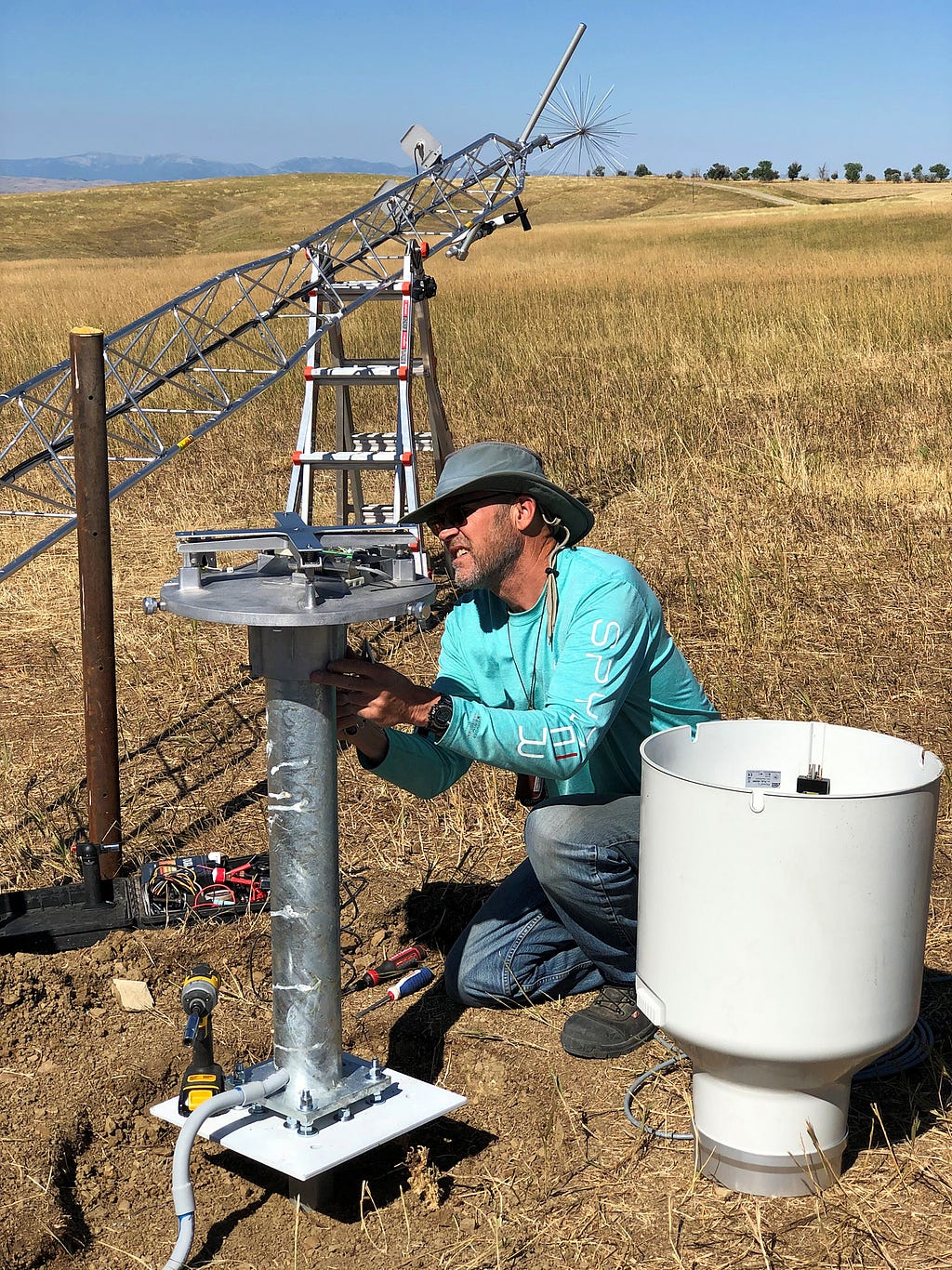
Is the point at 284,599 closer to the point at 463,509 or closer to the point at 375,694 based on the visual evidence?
the point at 375,694

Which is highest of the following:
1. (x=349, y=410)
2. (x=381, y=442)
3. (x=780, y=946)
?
(x=349, y=410)

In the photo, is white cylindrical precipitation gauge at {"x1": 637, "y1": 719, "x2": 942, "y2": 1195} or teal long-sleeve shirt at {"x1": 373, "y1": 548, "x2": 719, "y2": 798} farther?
teal long-sleeve shirt at {"x1": 373, "y1": 548, "x2": 719, "y2": 798}

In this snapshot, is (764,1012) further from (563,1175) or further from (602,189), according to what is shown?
(602,189)

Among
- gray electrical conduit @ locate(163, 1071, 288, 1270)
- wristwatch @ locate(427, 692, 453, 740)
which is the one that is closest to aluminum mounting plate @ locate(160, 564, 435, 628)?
wristwatch @ locate(427, 692, 453, 740)

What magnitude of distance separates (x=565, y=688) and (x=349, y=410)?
4.87m

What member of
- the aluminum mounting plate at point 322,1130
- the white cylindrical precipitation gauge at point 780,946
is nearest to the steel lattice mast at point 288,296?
the aluminum mounting plate at point 322,1130

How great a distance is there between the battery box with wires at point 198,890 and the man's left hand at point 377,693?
149 cm

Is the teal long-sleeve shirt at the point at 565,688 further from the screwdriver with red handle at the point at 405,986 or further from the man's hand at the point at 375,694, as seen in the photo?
the screwdriver with red handle at the point at 405,986

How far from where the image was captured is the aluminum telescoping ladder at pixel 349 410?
662cm

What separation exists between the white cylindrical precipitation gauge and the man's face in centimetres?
74

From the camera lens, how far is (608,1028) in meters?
3.47

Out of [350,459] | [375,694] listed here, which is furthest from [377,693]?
[350,459]

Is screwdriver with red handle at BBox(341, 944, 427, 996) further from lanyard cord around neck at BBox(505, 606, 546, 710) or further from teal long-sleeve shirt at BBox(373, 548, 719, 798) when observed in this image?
lanyard cord around neck at BBox(505, 606, 546, 710)

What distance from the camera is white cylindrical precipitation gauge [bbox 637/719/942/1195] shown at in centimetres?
247
